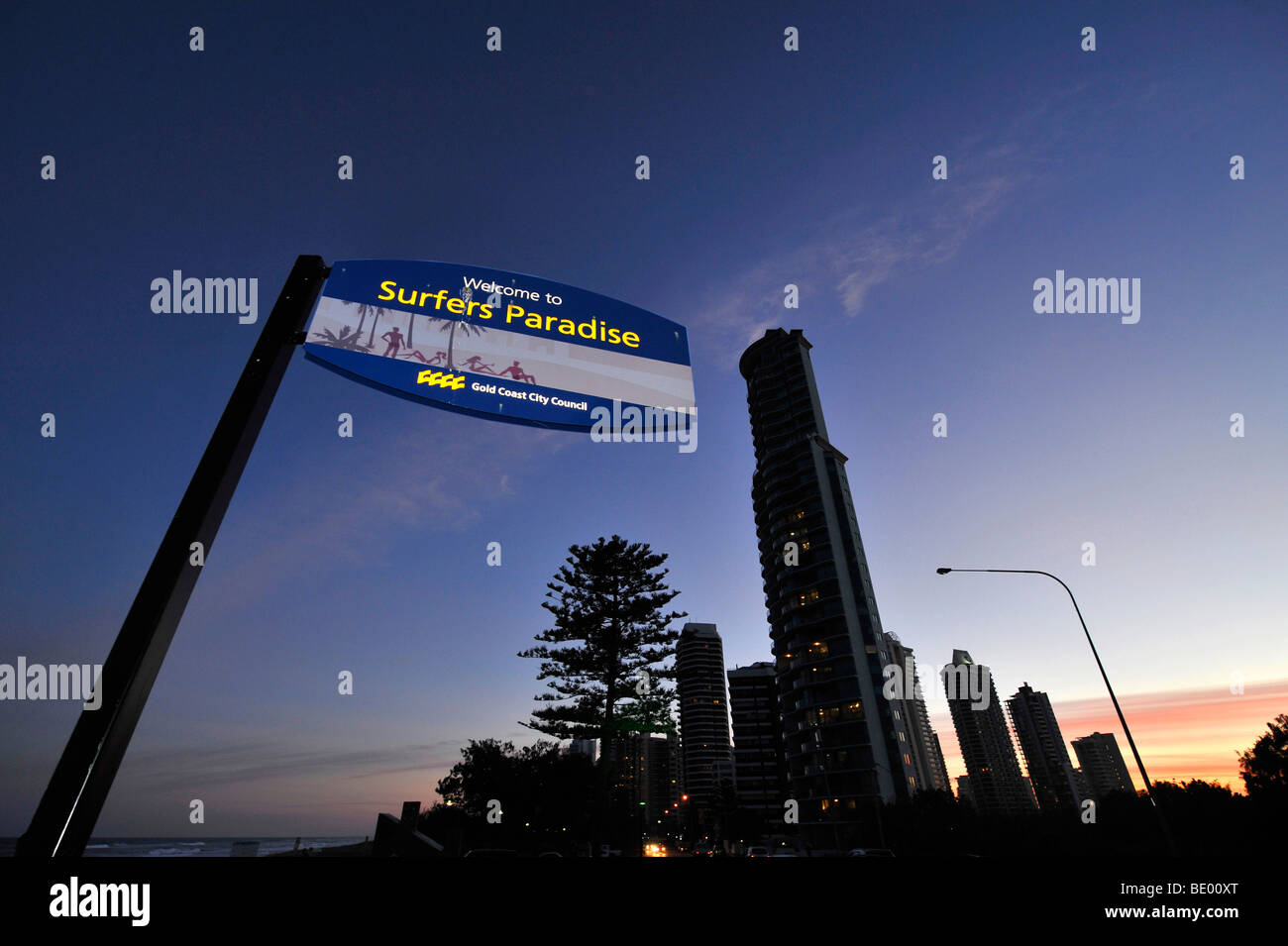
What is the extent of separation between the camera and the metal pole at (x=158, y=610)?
8.33 ft

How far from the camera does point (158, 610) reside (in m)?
2.91

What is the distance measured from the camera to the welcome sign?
364 cm

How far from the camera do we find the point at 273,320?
12.5 ft

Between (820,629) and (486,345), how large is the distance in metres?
66.2

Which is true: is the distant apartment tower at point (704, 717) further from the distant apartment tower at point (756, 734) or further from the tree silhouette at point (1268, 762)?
the tree silhouette at point (1268, 762)

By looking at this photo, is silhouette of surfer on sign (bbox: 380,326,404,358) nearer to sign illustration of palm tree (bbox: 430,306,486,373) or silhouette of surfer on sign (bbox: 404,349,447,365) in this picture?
silhouette of surfer on sign (bbox: 404,349,447,365)

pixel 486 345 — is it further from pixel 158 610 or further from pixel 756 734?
pixel 756 734

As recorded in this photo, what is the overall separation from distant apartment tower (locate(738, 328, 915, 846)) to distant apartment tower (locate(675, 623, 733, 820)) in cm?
11654

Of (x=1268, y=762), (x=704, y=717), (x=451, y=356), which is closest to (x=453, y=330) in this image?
(x=451, y=356)

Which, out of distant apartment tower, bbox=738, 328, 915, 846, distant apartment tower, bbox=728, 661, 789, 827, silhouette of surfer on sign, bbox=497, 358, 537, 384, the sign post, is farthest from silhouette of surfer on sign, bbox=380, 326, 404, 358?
distant apartment tower, bbox=728, 661, 789, 827

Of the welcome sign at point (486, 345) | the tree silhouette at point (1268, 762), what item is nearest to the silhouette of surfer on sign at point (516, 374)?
the welcome sign at point (486, 345)

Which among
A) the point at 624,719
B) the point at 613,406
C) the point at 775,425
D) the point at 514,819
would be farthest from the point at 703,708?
the point at 613,406
